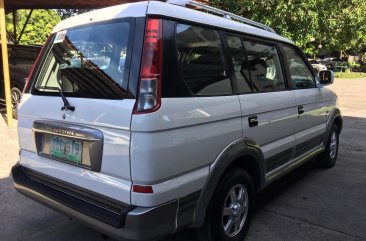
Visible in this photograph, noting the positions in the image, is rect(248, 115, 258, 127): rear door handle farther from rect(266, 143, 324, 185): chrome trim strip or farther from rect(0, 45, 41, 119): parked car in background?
rect(0, 45, 41, 119): parked car in background

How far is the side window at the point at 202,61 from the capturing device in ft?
8.95

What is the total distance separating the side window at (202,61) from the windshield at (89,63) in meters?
0.40

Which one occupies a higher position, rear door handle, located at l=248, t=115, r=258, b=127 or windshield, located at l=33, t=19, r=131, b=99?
windshield, located at l=33, t=19, r=131, b=99

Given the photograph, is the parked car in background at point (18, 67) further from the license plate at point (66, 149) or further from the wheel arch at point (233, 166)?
the wheel arch at point (233, 166)

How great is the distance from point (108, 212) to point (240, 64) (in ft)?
5.55

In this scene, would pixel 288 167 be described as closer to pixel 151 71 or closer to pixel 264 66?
pixel 264 66

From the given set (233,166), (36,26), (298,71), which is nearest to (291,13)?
(298,71)

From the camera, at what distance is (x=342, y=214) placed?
4.11 m

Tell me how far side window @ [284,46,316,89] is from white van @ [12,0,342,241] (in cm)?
73

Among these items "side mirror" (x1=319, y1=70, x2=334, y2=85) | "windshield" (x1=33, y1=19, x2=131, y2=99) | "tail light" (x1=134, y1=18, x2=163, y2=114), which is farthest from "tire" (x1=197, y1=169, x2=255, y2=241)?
"side mirror" (x1=319, y1=70, x2=334, y2=85)

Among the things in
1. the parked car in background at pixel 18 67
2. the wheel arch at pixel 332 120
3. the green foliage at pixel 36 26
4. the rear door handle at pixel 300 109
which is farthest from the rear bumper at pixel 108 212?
the green foliage at pixel 36 26

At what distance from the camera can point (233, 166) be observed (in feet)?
10.6

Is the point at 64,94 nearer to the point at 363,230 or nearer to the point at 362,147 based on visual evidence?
the point at 363,230

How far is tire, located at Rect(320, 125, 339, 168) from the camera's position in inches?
221
